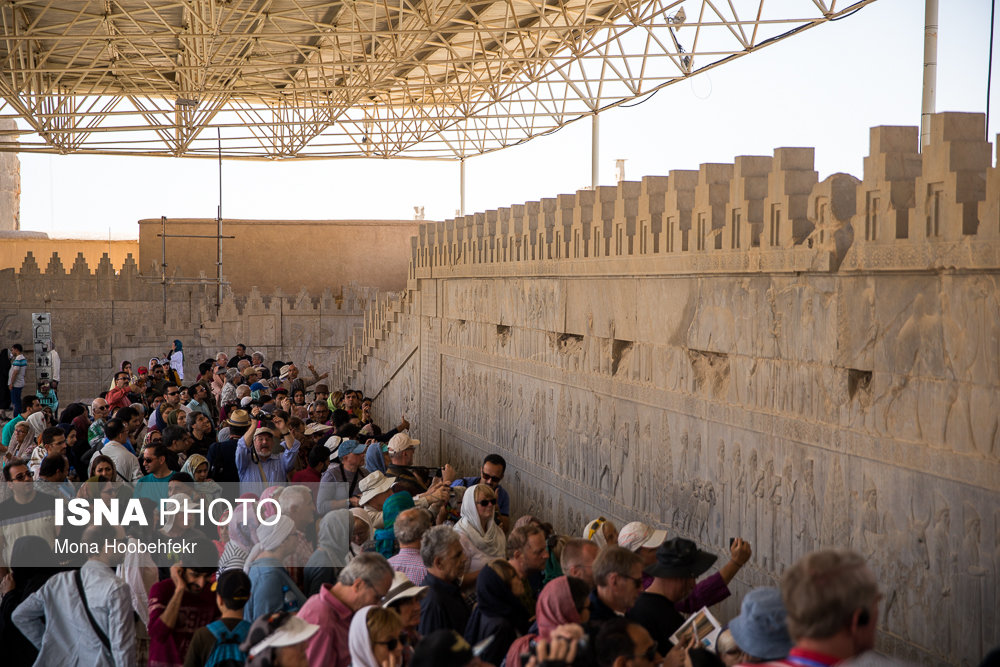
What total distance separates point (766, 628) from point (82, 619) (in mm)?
3906

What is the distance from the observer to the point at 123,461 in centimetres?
895

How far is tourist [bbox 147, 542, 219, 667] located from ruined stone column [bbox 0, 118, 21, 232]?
149 ft

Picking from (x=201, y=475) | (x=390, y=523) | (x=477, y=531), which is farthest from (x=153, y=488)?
(x=477, y=531)

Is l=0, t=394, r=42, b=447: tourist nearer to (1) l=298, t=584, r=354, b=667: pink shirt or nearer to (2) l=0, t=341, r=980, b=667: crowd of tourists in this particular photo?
(2) l=0, t=341, r=980, b=667: crowd of tourists

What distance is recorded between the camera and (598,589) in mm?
4992

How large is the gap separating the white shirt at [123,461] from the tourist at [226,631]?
4133 mm

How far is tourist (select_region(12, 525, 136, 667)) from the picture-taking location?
5602mm

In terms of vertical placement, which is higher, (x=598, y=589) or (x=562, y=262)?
(x=562, y=262)

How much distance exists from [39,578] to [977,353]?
5649 millimetres

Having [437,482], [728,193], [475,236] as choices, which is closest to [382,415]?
[475,236]

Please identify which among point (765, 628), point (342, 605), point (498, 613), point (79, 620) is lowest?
point (79, 620)

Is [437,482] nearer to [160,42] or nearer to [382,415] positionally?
[382,415]

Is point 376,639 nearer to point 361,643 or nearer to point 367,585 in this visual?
point 361,643

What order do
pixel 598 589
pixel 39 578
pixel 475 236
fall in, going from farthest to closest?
pixel 475 236
pixel 39 578
pixel 598 589
